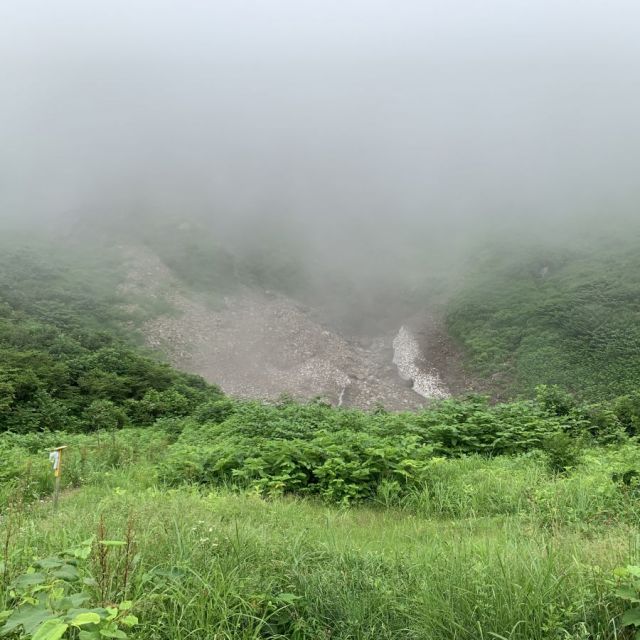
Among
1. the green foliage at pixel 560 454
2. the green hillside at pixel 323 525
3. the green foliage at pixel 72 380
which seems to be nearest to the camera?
the green hillside at pixel 323 525

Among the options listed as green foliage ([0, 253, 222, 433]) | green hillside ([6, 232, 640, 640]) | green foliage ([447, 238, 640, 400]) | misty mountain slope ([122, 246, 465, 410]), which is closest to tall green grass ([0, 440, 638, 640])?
green hillside ([6, 232, 640, 640])

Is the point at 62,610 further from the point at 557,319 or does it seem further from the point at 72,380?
the point at 557,319

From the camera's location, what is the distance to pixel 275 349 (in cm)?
4222

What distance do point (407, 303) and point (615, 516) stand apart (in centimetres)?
5080

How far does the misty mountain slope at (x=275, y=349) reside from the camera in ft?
115

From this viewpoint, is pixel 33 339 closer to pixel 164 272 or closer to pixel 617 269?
pixel 164 272

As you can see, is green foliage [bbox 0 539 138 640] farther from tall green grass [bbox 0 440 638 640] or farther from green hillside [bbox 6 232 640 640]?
tall green grass [bbox 0 440 638 640]

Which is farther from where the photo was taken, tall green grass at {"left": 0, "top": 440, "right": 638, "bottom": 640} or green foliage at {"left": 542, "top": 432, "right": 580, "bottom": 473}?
green foliage at {"left": 542, "top": 432, "right": 580, "bottom": 473}

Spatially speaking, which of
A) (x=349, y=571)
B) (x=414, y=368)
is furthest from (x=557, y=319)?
(x=349, y=571)

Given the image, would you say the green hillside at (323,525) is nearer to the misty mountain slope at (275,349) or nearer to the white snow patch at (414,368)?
the misty mountain slope at (275,349)

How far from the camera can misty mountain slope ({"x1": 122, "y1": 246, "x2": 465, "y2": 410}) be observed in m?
35.1

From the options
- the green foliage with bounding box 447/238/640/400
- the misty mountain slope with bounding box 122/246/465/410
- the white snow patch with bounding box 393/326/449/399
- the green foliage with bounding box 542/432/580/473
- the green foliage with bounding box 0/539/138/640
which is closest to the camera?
the green foliage with bounding box 0/539/138/640

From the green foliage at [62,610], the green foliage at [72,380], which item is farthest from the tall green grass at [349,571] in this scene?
the green foliage at [72,380]

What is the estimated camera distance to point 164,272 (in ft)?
186
